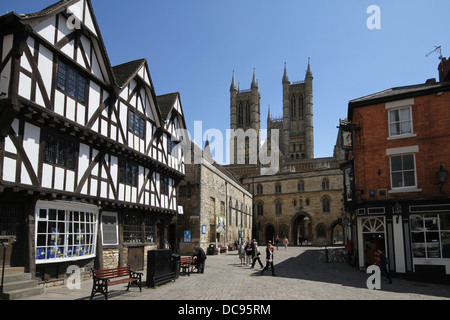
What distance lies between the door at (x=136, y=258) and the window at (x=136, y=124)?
567 centimetres

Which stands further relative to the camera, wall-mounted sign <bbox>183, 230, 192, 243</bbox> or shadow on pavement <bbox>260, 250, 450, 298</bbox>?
wall-mounted sign <bbox>183, 230, 192, 243</bbox>

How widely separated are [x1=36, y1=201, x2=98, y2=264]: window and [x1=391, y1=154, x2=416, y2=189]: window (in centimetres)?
1357

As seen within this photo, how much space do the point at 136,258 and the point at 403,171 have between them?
13575 mm

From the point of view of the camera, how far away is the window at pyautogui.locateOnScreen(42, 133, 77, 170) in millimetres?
11477

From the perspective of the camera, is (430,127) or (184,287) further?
(430,127)

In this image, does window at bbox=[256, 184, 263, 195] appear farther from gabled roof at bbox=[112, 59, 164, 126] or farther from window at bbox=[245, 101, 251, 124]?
window at bbox=[245, 101, 251, 124]

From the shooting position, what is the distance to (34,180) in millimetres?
10688

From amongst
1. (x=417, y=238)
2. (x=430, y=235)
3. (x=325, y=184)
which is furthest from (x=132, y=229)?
(x=325, y=184)

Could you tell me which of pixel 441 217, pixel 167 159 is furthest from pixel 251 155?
pixel 441 217

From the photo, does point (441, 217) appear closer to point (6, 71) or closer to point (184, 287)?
point (184, 287)

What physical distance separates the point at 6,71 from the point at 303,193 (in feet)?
152

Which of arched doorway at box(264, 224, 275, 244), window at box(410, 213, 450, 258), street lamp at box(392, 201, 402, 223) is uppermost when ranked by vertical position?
street lamp at box(392, 201, 402, 223)

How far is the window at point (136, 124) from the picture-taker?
658 inches

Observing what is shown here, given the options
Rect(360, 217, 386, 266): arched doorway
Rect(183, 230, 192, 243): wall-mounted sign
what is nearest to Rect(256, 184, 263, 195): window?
Rect(183, 230, 192, 243): wall-mounted sign
